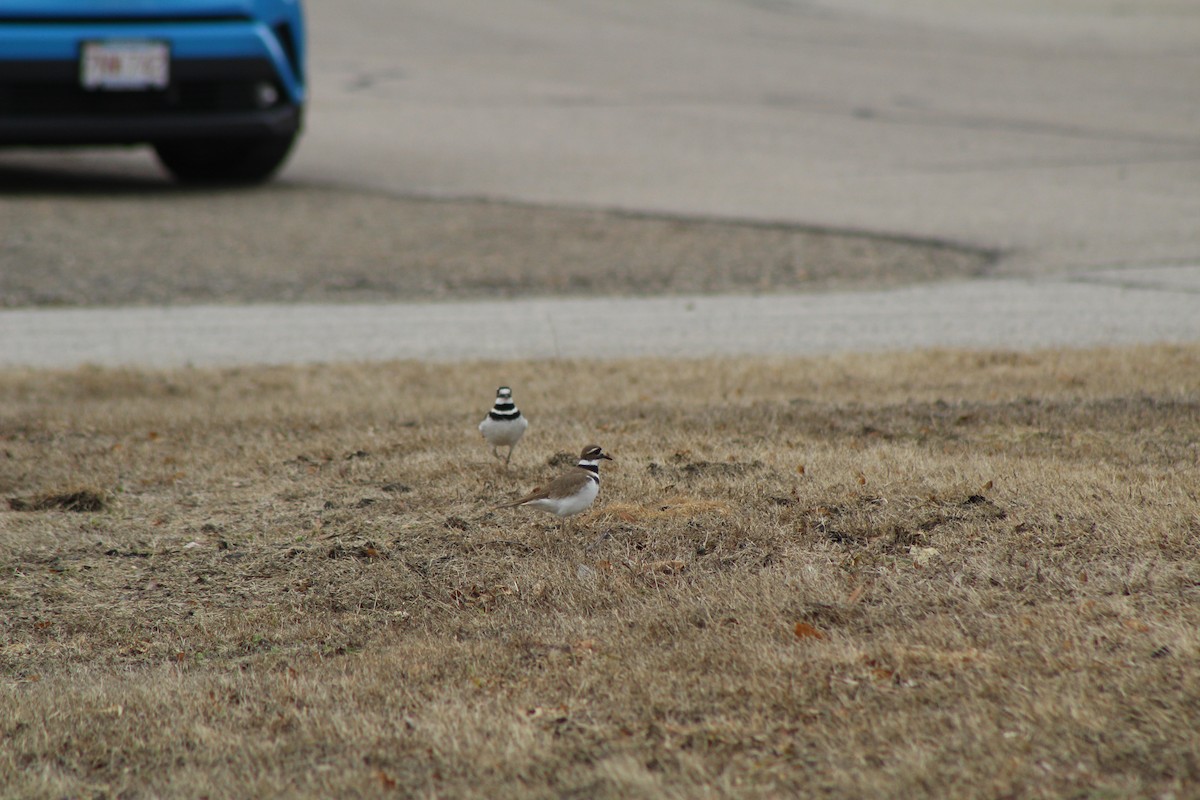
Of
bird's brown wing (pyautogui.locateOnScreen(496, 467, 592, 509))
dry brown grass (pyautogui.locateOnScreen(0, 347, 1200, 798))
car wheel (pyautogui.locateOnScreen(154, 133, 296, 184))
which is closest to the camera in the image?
dry brown grass (pyautogui.locateOnScreen(0, 347, 1200, 798))

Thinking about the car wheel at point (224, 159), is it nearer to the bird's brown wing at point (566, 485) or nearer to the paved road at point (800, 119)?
the paved road at point (800, 119)

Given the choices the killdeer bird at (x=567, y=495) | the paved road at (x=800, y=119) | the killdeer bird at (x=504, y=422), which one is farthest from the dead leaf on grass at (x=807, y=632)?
the paved road at (x=800, y=119)

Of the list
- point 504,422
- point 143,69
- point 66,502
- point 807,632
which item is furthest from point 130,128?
point 807,632

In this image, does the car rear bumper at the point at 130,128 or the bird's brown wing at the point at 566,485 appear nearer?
the bird's brown wing at the point at 566,485

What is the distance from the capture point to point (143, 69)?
11.5 m

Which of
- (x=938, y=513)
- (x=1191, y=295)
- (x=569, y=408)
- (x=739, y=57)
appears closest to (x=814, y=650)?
(x=938, y=513)

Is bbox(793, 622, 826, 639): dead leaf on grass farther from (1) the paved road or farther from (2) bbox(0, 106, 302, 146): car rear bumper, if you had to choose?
(2) bbox(0, 106, 302, 146): car rear bumper

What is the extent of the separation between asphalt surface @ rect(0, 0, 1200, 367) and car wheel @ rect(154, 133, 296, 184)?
64 centimetres

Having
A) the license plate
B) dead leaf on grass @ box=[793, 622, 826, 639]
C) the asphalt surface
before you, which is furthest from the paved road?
dead leaf on grass @ box=[793, 622, 826, 639]

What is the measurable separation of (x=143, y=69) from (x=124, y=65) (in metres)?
0.14

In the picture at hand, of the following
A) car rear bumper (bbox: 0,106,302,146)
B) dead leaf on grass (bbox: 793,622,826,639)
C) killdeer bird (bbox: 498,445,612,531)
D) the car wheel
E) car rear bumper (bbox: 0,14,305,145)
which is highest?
car rear bumper (bbox: 0,14,305,145)

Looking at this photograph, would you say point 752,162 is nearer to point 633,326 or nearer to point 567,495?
point 633,326

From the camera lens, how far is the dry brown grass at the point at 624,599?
348 cm

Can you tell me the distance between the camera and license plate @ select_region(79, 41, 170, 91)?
1134cm
